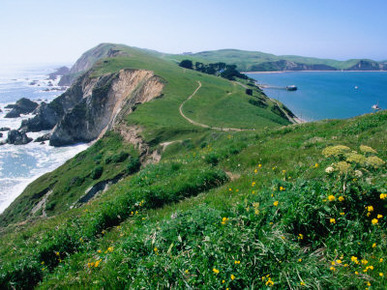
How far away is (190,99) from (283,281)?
238 feet

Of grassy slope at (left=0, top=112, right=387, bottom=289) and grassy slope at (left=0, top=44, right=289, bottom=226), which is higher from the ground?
grassy slope at (left=0, top=112, right=387, bottom=289)

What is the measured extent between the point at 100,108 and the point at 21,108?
2403 inches

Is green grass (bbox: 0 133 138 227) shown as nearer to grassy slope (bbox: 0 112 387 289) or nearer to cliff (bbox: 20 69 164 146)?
cliff (bbox: 20 69 164 146)

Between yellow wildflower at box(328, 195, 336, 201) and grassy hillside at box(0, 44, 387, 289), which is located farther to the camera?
yellow wildflower at box(328, 195, 336, 201)

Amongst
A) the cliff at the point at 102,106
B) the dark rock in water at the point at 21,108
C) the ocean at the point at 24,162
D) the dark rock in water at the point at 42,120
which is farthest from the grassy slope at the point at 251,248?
the dark rock in water at the point at 21,108

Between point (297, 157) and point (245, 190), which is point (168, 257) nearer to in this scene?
point (245, 190)

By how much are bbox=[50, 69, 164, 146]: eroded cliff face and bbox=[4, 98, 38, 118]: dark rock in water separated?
49.3 meters

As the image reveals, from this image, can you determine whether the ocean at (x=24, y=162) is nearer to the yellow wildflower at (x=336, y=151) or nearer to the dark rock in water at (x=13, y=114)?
the dark rock in water at (x=13, y=114)

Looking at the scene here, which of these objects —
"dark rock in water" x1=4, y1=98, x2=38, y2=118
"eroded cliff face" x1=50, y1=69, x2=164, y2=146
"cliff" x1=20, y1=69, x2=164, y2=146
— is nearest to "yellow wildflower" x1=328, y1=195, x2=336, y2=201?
"cliff" x1=20, y1=69, x2=164, y2=146

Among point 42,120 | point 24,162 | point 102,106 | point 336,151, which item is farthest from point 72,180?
point 42,120

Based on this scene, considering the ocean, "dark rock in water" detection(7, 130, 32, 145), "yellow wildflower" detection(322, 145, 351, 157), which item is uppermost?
"yellow wildflower" detection(322, 145, 351, 157)

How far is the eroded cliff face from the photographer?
83894 mm

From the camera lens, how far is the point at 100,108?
293 feet

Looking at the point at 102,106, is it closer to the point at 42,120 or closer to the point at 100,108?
the point at 100,108
